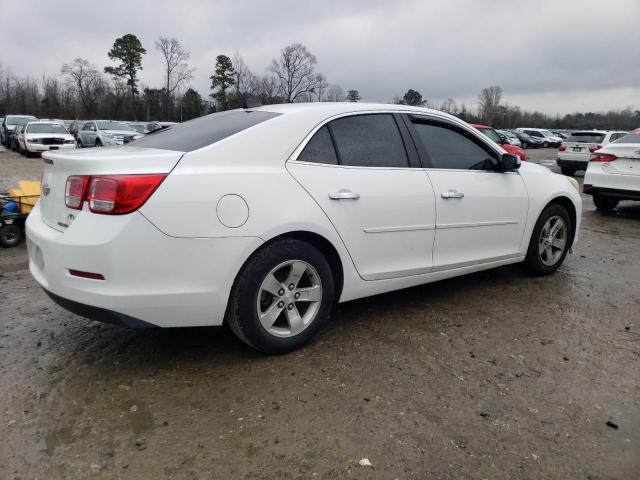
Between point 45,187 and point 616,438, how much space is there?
3424mm

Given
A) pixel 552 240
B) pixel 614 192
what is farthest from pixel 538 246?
pixel 614 192

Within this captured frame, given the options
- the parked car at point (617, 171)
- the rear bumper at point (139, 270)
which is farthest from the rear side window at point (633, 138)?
the rear bumper at point (139, 270)

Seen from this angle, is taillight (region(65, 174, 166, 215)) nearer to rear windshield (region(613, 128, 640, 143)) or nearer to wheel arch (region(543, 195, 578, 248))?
wheel arch (region(543, 195, 578, 248))

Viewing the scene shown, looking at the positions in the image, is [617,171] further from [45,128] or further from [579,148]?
[45,128]

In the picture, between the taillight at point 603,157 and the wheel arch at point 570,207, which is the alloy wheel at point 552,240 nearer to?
the wheel arch at point 570,207

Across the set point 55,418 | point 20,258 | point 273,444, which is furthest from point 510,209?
point 20,258

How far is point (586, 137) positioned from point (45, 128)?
21.3 meters

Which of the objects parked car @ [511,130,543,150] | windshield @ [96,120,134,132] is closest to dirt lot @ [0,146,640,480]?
windshield @ [96,120,134,132]

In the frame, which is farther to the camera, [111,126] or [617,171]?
[111,126]

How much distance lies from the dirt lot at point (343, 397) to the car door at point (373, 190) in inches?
21.5

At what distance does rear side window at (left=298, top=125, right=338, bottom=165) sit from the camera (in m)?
3.27

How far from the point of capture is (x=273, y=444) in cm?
238

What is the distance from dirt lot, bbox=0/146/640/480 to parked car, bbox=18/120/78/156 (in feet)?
62.7

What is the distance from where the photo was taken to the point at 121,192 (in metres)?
2.64
